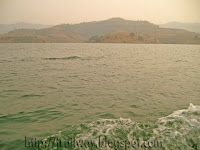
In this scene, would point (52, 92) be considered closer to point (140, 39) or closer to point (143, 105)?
point (143, 105)

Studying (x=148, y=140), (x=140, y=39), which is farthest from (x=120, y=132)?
(x=140, y=39)

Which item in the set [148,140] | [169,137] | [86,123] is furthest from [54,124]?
[169,137]

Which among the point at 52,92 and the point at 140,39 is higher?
the point at 140,39

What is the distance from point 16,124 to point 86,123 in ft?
10.5

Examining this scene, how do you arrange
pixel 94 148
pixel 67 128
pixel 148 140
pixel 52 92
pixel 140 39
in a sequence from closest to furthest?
pixel 94 148 → pixel 148 140 → pixel 67 128 → pixel 52 92 → pixel 140 39

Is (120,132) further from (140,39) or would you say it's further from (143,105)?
(140,39)

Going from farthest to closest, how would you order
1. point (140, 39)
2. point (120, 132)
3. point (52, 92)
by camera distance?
1. point (140, 39)
2. point (52, 92)
3. point (120, 132)

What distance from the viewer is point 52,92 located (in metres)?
11.7

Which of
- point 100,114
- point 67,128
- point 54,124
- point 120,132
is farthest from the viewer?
point 100,114

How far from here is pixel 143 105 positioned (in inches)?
367

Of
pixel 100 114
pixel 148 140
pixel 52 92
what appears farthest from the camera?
pixel 52 92

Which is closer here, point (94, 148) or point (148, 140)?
point (94, 148)

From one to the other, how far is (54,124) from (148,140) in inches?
161

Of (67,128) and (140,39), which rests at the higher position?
(140,39)
